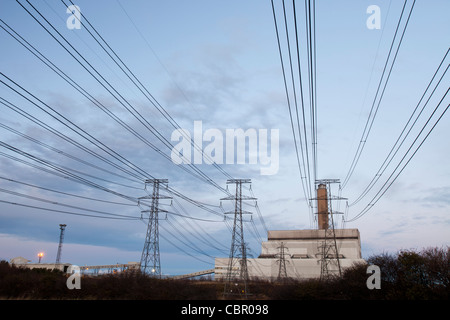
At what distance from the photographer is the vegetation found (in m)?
23.0

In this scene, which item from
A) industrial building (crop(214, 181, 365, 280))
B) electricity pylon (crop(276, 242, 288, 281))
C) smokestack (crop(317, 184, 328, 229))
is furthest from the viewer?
smokestack (crop(317, 184, 328, 229))

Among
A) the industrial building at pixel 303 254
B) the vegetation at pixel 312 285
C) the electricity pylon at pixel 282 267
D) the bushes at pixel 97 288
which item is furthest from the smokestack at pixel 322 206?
the bushes at pixel 97 288

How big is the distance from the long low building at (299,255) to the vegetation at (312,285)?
84.0ft

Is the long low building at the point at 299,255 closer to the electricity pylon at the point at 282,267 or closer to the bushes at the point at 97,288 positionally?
the electricity pylon at the point at 282,267

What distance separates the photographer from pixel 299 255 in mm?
84562

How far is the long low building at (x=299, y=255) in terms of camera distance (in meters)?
70.6

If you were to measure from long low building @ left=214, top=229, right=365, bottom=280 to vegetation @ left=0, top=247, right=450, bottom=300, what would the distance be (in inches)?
1008

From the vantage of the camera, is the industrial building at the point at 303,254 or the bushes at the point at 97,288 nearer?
the bushes at the point at 97,288

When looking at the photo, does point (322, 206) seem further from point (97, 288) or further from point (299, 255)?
point (97, 288)

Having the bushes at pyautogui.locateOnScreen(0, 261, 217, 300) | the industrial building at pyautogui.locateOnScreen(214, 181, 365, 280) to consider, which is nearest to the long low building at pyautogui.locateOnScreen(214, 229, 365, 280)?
the industrial building at pyautogui.locateOnScreen(214, 181, 365, 280)

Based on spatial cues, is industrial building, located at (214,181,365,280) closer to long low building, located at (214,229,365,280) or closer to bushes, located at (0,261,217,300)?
long low building, located at (214,229,365,280)

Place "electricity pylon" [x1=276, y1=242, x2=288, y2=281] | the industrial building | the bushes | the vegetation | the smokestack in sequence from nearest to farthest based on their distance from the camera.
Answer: the vegetation, the bushes, "electricity pylon" [x1=276, y1=242, x2=288, y2=281], the industrial building, the smokestack

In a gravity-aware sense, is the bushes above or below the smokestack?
below
